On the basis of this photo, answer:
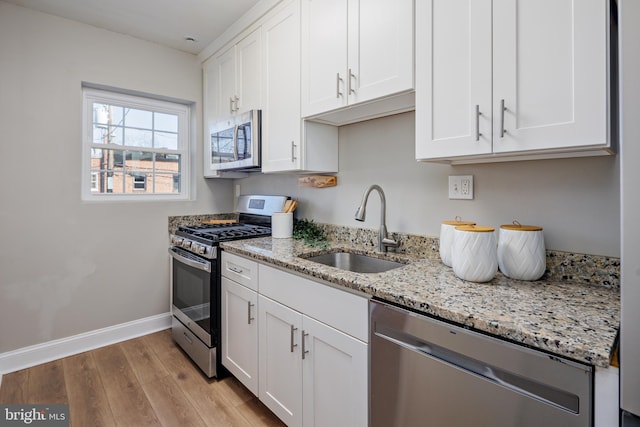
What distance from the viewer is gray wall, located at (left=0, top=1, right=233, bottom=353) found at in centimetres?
225

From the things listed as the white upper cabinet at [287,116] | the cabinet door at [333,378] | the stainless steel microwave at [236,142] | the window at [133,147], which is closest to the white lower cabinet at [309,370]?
the cabinet door at [333,378]

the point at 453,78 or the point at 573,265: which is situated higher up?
the point at 453,78

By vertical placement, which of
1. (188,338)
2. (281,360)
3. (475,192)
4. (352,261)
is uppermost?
(475,192)

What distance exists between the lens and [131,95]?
2.80 metres

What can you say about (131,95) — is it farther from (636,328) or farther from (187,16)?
(636,328)

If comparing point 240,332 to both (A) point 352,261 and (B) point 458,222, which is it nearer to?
(A) point 352,261

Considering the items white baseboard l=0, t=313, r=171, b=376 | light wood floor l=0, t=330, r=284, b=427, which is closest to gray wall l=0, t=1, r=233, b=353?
white baseboard l=0, t=313, r=171, b=376

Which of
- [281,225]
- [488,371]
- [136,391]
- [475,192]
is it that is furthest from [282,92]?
[136,391]

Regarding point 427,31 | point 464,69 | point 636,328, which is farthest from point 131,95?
point 636,328

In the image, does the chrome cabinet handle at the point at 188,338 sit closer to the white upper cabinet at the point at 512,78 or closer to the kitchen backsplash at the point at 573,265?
the kitchen backsplash at the point at 573,265

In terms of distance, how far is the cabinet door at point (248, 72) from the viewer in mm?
2283

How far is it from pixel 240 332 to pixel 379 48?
1.69 meters

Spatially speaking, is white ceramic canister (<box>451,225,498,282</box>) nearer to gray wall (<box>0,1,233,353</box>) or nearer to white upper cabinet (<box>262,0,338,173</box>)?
white upper cabinet (<box>262,0,338,173</box>)

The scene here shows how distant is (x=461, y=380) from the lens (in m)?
0.93
